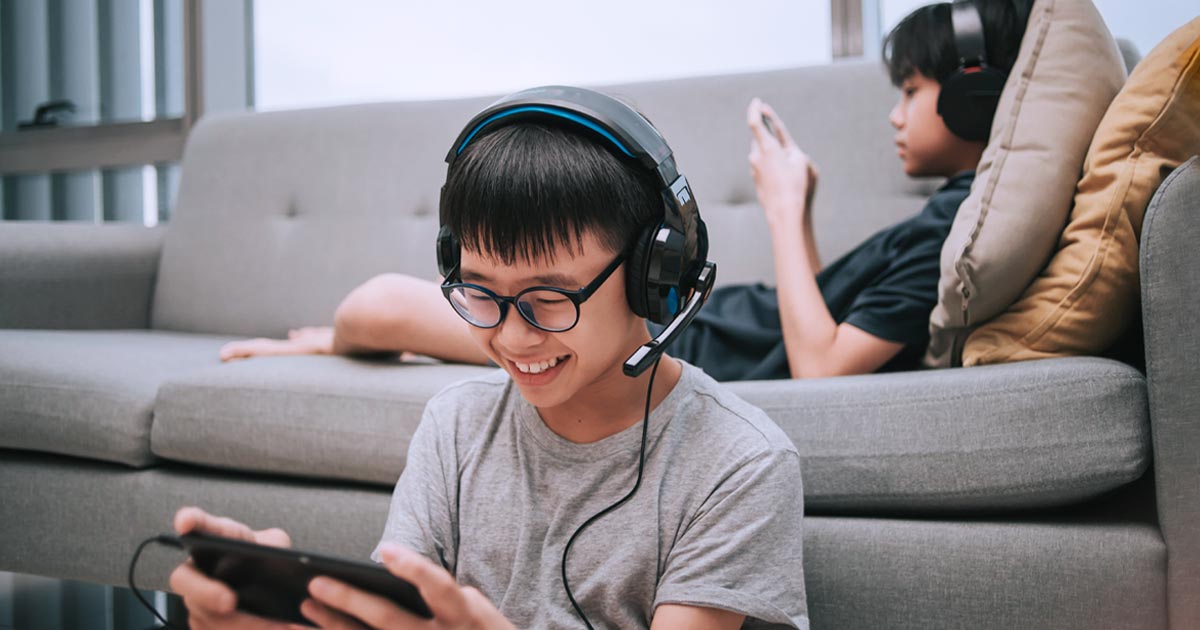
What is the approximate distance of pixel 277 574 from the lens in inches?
22.8

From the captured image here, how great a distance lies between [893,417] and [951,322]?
0.18 meters

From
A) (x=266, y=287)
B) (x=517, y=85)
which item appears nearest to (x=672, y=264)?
(x=266, y=287)

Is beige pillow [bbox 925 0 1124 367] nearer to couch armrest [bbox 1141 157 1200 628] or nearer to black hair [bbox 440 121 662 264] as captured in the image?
couch armrest [bbox 1141 157 1200 628]

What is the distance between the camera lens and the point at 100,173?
3143 millimetres

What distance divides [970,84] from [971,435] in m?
0.54

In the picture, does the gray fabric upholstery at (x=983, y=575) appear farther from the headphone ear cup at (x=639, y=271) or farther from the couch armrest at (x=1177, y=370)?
the headphone ear cup at (x=639, y=271)

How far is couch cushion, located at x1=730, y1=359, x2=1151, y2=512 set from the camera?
0.94 metres

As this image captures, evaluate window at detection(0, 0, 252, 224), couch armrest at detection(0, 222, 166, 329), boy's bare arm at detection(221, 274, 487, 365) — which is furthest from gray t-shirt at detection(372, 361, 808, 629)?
window at detection(0, 0, 252, 224)

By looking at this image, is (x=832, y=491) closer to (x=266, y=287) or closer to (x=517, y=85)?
(x=266, y=287)

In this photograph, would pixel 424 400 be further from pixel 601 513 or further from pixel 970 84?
pixel 970 84

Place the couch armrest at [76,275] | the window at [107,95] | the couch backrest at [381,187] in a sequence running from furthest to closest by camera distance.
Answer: the window at [107,95], the couch armrest at [76,275], the couch backrest at [381,187]

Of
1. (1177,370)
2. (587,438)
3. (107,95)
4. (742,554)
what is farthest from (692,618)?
(107,95)

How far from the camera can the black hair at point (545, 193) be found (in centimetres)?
73

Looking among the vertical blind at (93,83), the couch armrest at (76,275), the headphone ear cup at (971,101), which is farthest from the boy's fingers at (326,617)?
the vertical blind at (93,83)
